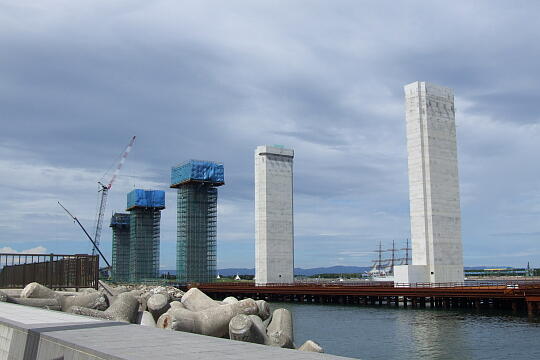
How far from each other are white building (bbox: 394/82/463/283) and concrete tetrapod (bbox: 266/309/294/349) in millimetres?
44219

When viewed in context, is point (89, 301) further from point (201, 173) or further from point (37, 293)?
point (201, 173)

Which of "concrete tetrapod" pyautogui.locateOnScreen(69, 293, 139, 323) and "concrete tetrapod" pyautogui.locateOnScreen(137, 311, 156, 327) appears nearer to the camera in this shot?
"concrete tetrapod" pyautogui.locateOnScreen(69, 293, 139, 323)

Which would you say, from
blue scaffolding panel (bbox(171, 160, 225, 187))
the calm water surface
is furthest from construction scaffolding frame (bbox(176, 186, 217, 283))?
the calm water surface

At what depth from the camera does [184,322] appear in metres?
19.9

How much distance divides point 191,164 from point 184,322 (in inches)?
4381

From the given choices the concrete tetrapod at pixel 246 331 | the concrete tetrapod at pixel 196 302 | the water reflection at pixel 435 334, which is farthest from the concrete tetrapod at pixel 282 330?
the water reflection at pixel 435 334

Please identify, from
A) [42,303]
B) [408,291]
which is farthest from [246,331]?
[408,291]

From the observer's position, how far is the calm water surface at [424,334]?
27614 millimetres

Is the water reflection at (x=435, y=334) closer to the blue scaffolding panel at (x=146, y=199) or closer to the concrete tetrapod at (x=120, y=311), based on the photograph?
the concrete tetrapod at (x=120, y=311)

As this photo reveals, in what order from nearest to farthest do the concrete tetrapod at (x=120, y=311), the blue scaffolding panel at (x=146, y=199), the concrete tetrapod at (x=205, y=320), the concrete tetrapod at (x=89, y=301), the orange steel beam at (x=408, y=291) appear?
the concrete tetrapod at (x=120, y=311), the concrete tetrapod at (x=205, y=320), the concrete tetrapod at (x=89, y=301), the orange steel beam at (x=408, y=291), the blue scaffolding panel at (x=146, y=199)

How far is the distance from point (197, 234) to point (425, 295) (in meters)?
80.7

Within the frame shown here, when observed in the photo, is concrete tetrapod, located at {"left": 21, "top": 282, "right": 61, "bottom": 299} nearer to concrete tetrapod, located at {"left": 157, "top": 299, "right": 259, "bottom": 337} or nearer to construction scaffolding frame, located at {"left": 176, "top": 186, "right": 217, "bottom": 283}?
concrete tetrapod, located at {"left": 157, "top": 299, "right": 259, "bottom": 337}

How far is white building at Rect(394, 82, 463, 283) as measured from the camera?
207 feet

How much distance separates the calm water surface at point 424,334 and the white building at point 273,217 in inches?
1797
